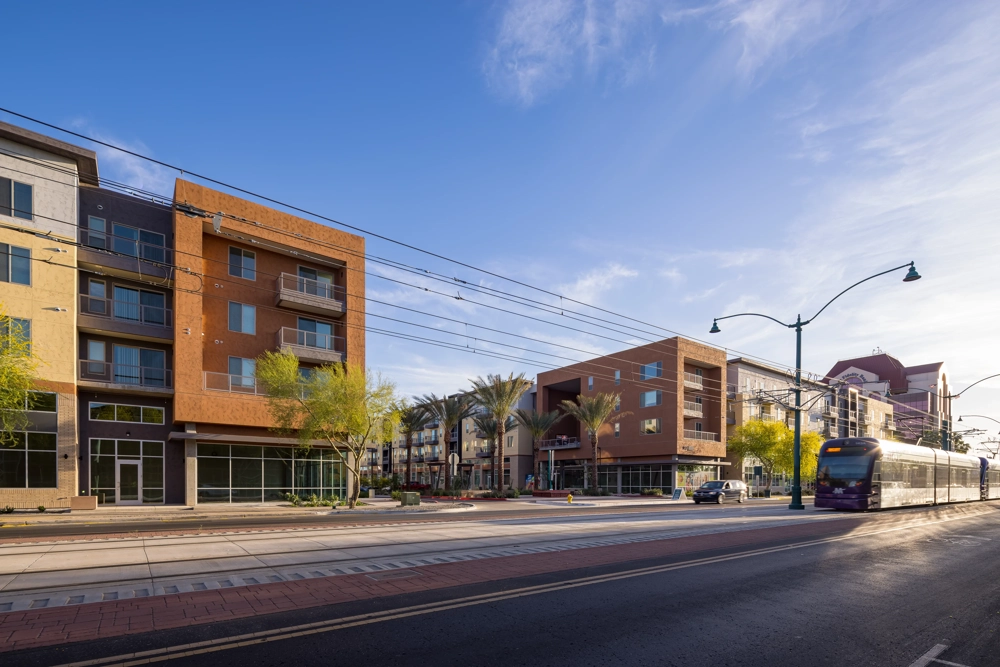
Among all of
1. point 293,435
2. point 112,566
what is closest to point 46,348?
point 293,435

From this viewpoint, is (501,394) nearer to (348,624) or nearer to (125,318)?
(125,318)

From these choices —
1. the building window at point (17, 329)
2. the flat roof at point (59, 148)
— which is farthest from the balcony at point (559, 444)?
the flat roof at point (59, 148)

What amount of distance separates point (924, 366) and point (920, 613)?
117 m

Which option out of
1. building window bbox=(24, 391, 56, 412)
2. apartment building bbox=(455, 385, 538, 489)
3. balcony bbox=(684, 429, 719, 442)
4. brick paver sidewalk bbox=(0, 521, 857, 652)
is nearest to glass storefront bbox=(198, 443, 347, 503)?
building window bbox=(24, 391, 56, 412)

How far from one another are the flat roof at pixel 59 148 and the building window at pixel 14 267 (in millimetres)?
4403

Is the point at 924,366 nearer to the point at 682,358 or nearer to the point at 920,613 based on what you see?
the point at 682,358

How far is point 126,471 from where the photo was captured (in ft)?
94.9

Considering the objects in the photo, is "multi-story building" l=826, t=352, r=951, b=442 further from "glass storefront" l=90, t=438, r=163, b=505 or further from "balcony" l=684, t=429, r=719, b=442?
"glass storefront" l=90, t=438, r=163, b=505

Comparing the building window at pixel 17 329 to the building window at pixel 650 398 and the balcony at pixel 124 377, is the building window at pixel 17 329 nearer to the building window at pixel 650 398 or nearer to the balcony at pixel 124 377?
the balcony at pixel 124 377

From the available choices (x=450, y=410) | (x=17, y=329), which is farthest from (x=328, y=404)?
(x=450, y=410)

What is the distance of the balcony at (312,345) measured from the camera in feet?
109

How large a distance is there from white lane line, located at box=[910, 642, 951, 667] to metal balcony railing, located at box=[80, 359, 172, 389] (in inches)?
1259

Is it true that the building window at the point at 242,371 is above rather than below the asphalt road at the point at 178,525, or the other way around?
above

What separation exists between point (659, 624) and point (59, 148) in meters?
32.2
